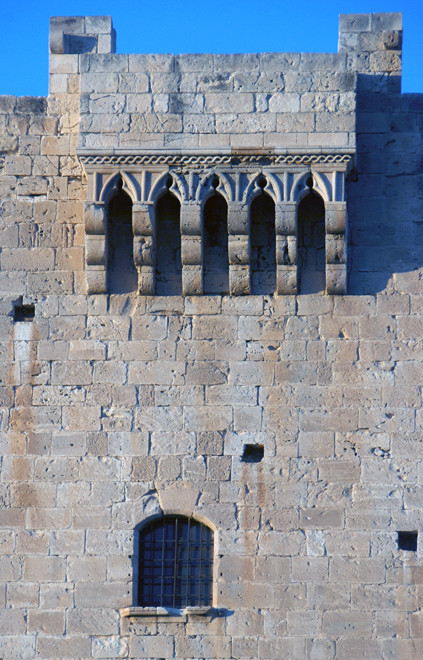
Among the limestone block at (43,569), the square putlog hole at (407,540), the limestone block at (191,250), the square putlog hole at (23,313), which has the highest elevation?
the limestone block at (191,250)

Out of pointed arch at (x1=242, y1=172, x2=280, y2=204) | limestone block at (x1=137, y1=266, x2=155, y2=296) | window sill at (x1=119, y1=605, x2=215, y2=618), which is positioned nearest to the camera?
window sill at (x1=119, y1=605, x2=215, y2=618)

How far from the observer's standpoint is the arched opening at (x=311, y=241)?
13727mm

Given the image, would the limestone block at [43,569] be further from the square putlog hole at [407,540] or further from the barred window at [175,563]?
the square putlog hole at [407,540]

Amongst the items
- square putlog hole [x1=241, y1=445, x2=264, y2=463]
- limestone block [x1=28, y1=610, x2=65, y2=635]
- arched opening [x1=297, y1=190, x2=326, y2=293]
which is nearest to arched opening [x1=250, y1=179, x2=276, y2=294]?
arched opening [x1=297, y1=190, x2=326, y2=293]

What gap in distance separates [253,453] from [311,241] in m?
2.21

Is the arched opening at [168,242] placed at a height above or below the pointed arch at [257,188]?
below

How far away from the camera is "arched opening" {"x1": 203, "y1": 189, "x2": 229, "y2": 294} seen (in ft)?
45.1

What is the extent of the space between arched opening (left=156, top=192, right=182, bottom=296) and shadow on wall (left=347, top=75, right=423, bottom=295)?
1731mm

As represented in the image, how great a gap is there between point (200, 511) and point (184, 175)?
10.8ft

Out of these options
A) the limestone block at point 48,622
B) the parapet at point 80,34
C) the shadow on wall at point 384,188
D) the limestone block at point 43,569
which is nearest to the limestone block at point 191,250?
the shadow on wall at point 384,188

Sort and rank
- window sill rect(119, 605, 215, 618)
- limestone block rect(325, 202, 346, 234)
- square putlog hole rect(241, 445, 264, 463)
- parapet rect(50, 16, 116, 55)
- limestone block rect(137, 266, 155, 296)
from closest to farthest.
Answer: window sill rect(119, 605, 215, 618) → square putlog hole rect(241, 445, 264, 463) → limestone block rect(325, 202, 346, 234) → limestone block rect(137, 266, 155, 296) → parapet rect(50, 16, 116, 55)

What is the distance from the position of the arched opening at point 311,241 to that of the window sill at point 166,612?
10.9ft

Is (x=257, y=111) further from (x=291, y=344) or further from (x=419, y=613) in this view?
Result: (x=419, y=613)

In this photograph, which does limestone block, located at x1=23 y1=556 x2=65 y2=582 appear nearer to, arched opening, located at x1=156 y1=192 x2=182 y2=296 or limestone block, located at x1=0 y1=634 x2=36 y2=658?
limestone block, located at x1=0 y1=634 x2=36 y2=658
